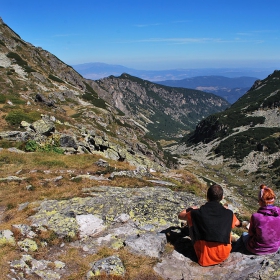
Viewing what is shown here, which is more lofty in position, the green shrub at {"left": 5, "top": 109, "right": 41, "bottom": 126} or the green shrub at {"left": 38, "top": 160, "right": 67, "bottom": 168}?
the green shrub at {"left": 5, "top": 109, "right": 41, "bottom": 126}

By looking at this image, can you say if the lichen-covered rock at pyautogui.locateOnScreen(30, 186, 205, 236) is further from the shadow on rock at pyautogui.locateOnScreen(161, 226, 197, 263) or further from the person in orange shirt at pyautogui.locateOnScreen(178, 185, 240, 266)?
the person in orange shirt at pyautogui.locateOnScreen(178, 185, 240, 266)

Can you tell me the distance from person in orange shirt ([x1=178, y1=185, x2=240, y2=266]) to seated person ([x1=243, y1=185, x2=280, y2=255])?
0.81 meters

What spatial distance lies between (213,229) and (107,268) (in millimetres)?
3611

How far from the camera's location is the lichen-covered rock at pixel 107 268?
7681 millimetres

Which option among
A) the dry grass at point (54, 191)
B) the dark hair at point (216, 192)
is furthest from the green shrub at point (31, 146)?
the dark hair at point (216, 192)

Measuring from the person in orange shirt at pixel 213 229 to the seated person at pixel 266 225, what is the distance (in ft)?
2.65

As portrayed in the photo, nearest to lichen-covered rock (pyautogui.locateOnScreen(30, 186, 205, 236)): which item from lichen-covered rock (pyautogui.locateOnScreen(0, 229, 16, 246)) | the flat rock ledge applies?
the flat rock ledge

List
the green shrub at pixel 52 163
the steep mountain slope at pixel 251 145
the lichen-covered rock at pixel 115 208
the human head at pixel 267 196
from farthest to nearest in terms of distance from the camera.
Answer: the steep mountain slope at pixel 251 145 < the green shrub at pixel 52 163 < the lichen-covered rock at pixel 115 208 < the human head at pixel 267 196

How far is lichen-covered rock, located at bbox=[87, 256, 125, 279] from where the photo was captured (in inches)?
302

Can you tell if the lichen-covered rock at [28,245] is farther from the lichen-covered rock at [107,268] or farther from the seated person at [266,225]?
the seated person at [266,225]

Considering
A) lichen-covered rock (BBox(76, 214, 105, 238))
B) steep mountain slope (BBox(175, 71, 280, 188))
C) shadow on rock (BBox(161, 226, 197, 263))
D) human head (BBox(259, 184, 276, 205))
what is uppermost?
human head (BBox(259, 184, 276, 205))

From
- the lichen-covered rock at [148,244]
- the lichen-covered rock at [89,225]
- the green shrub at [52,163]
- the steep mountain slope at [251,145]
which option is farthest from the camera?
the steep mountain slope at [251,145]

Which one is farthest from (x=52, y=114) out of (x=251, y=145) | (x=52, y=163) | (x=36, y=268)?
(x=251, y=145)

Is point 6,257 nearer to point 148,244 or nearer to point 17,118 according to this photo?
point 148,244
